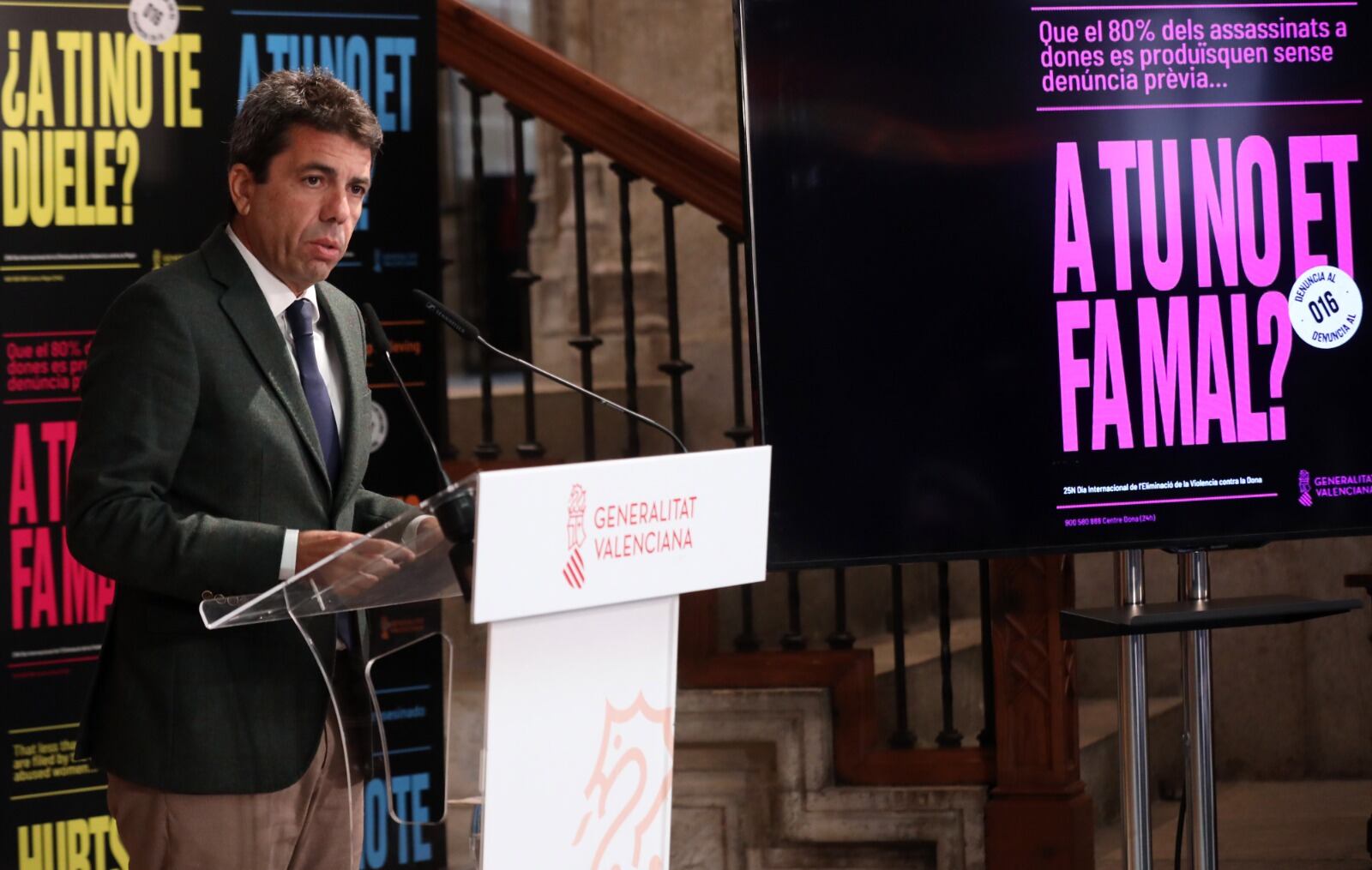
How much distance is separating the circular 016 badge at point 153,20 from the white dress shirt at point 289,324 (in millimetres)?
1251

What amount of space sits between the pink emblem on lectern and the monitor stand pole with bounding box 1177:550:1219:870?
110 cm

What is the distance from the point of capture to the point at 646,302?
502cm

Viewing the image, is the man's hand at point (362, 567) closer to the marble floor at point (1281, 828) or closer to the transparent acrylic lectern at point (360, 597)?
the transparent acrylic lectern at point (360, 597)

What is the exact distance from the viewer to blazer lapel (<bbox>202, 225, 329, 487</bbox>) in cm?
202

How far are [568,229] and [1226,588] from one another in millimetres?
2255

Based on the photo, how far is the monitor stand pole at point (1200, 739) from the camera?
2707 millimetres

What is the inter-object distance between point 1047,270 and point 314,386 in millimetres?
1204

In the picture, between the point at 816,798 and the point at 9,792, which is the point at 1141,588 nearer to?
the point at 816,798

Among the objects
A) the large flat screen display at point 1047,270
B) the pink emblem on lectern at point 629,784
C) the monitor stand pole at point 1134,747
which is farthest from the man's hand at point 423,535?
the monitor stand pole at point 1134,747

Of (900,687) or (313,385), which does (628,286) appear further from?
(313,385)

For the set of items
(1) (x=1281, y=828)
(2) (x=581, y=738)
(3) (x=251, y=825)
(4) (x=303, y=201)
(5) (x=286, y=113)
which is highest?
(5) (x=286, y=113)

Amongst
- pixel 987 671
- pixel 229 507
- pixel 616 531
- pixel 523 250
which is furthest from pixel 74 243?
pixel 987 671

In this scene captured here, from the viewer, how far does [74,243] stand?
3.13 m

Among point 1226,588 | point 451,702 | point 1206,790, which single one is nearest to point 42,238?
point 451,702
